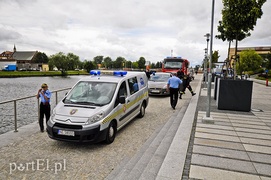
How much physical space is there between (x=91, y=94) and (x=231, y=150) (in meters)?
4.01

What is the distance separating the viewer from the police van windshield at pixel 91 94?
224 inches

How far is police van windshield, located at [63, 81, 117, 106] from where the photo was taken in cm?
568

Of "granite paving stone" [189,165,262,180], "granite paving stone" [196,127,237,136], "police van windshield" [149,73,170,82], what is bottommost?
"granite paving stone" [189,165,262,180]

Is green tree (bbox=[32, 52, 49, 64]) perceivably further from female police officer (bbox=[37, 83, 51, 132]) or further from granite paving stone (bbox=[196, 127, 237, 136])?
granite paving stone (bbox=[196, 127, 237, 136])

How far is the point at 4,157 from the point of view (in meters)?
4.62

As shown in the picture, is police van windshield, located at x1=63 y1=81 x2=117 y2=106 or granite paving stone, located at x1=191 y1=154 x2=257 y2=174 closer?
granite paving stone, located at x1=191 y1=154 x2=257 y2=174

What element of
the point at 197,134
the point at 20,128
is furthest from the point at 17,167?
the point at 197,134

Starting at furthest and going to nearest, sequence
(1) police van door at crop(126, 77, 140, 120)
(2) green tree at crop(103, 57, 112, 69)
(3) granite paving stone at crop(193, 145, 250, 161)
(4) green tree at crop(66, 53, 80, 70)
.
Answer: (2) green tree at crop(103, 57, 112, 69) → (4) green tree at crop(66, 53, 80, 70) → (1) police van door at crop(126, 77, 140, 120) → (3) granite paving stone at crop(193, 145, 250, 161)

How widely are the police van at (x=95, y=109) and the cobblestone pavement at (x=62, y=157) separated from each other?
332 millimetres

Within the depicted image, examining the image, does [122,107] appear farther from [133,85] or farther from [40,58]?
[40,58]

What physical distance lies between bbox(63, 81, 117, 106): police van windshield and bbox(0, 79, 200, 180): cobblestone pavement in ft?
3.84

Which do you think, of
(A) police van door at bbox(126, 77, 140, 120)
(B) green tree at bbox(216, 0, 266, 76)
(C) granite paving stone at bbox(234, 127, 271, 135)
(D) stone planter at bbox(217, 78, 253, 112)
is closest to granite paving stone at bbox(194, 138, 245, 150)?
(C) granite paving stone at bbox(234, 127, 271, 135)

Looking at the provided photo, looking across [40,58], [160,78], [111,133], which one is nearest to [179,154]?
[111,133]

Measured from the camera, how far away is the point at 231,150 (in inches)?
188
